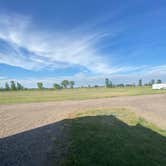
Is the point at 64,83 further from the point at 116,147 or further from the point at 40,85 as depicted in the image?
the point at 116,147

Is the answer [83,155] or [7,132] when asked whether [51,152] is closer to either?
[83,155]

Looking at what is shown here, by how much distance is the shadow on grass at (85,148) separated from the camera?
420 centimetres

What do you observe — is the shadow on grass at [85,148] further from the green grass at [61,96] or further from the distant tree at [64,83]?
the distant tree at [64,83]

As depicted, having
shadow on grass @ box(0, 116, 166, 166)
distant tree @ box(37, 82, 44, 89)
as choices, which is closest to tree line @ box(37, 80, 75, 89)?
distant tree @ box(37, 82, 44, 89)

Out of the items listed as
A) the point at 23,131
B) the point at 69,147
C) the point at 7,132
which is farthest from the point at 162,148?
the point at 7,132

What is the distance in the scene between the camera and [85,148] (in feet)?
16.2

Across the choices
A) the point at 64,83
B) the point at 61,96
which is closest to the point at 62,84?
the point at 64,83

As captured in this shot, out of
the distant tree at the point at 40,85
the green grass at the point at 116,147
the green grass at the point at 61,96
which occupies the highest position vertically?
the distant tree at the point at 40,85

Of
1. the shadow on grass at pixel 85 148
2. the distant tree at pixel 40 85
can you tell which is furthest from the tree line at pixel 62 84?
the shadow on grass at pixel 85 148

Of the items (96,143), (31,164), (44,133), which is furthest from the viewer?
(44,133)

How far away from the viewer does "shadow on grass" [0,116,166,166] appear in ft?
13.8

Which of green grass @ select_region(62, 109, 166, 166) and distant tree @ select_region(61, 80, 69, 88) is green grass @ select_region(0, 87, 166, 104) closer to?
green grass @ select_region(62, 109, 166, 166)

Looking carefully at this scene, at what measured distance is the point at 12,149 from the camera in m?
5.00

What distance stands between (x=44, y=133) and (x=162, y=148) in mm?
4070
